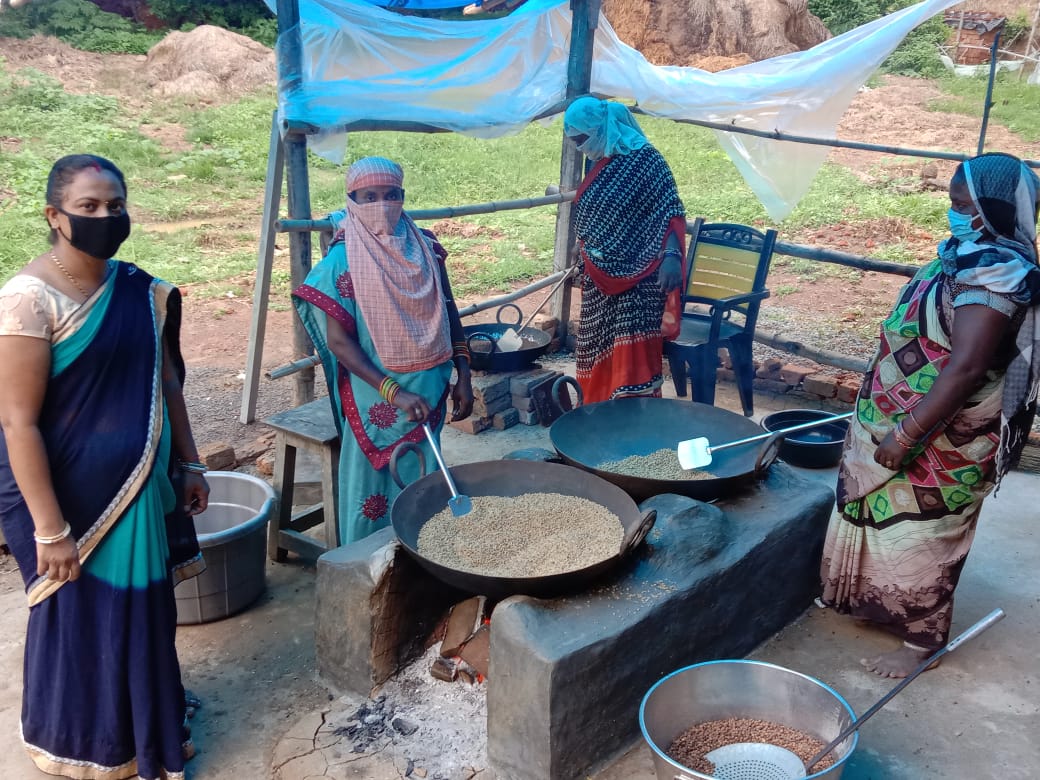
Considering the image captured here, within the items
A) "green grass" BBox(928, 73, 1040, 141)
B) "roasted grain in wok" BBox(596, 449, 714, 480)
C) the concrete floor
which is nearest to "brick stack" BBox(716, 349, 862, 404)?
the concrete floor

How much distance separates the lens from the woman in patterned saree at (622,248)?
4043 mm

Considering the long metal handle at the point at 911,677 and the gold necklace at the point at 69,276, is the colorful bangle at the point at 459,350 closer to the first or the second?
the gold necklace at the point at 69,276

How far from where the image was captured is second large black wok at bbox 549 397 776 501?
120 inches

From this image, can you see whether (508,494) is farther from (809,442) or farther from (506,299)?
(506,299)

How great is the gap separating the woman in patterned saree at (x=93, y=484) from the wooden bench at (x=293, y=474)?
90cm

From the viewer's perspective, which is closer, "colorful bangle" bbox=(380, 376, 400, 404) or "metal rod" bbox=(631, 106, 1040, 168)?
"colorful bangle" bbox=(380, 376, 400, 404)

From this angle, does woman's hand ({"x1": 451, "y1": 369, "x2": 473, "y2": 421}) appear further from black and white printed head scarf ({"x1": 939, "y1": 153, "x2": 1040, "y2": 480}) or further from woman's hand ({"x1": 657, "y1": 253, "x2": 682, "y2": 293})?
black and white printed head scarf ({"x1": 939, "y1": 153, "x2": 1040, "y2": 480})

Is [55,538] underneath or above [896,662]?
above

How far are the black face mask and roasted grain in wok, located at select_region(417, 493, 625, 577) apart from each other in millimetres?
1167

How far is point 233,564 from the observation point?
3250mm

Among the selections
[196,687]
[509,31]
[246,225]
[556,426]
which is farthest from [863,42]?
[246,225]

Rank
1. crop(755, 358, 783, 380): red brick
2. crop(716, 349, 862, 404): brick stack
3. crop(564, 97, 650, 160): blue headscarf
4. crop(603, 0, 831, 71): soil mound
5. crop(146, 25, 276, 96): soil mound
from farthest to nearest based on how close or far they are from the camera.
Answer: crop(603, 0, 831, 71): soil mound
crop(146, 25, 276, 96): soil mound
crop(755, 358, 783, 380): red brick
crop(716, 349, 862, 404): brick stack
crop(564, 97, 650, 160): blue headscarf

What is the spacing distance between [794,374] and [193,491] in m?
3.98

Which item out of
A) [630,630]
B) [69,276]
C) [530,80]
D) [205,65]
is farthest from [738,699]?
[205,65]
